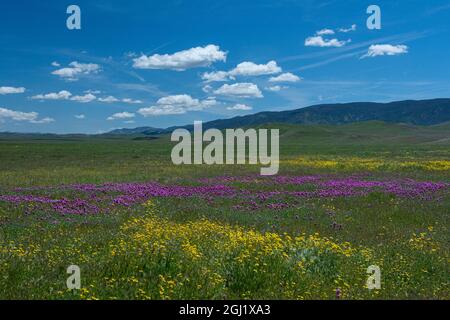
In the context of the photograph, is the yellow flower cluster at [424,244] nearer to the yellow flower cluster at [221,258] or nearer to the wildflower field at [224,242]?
the wildflower field at [224,242]

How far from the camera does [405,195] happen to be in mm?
21969

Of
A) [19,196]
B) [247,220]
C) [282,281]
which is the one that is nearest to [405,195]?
[247,220]

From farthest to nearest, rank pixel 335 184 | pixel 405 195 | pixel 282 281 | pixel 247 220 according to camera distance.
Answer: pixel 335 184, pixel 405 195, pixel 247 220, pixel 282 281

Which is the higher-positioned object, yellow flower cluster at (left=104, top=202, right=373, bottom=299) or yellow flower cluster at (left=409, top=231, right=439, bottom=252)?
yellow flower cluster at (left=104, top=202, right=373, bottom=299)

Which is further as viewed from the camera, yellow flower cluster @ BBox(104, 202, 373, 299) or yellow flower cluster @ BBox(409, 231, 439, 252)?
yellow flower cluster @ BBox(409, 231, 439, 252)

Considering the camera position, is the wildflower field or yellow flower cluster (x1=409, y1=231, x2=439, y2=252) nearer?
the wildflower field

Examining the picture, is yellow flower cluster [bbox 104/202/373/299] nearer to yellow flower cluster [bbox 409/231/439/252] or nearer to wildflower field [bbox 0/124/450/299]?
wildflower field [bbox 0/124/450/299]

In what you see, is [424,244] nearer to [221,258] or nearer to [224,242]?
[224,242]

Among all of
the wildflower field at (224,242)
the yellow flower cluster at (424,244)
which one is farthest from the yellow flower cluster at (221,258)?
the yellow flower cluster at (424,244)

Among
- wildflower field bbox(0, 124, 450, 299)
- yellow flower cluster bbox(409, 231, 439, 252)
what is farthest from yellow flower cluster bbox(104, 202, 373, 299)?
yellow flower cluster bbox(409, 231, 439, 252)

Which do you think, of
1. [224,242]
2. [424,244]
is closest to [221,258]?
[224,242]
